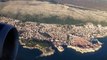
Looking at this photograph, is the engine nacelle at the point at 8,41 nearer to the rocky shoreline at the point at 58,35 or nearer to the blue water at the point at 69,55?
the blue water at the point at 69,55

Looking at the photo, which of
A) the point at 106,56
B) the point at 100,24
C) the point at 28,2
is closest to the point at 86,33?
the point at 100,24

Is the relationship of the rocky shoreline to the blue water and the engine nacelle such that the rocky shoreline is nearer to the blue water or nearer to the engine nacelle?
the blue water

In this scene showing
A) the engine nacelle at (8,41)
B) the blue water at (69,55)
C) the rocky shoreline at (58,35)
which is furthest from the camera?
the rocky shoreline at (58,35)

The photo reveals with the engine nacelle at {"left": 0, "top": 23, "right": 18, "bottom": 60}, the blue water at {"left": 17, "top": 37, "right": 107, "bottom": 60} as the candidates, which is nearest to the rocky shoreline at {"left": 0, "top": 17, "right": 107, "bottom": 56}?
the blue water at {"left": 17, "top": 37, "right": 107, "bottom": 60}

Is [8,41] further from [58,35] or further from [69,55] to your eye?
[58,35]

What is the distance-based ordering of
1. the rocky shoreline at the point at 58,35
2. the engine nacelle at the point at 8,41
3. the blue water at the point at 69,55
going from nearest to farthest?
the engine nacelle at the point at 8,41, the blue water at the point at 69,55, the rocky shoreline at the point at 58,35

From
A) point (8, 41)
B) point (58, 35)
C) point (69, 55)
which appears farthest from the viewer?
point (58, 35)

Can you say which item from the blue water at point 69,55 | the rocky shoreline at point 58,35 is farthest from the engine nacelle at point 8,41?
the rocky shoreline at point 58,35

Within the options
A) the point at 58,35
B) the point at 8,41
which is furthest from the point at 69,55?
the point at 8,41
